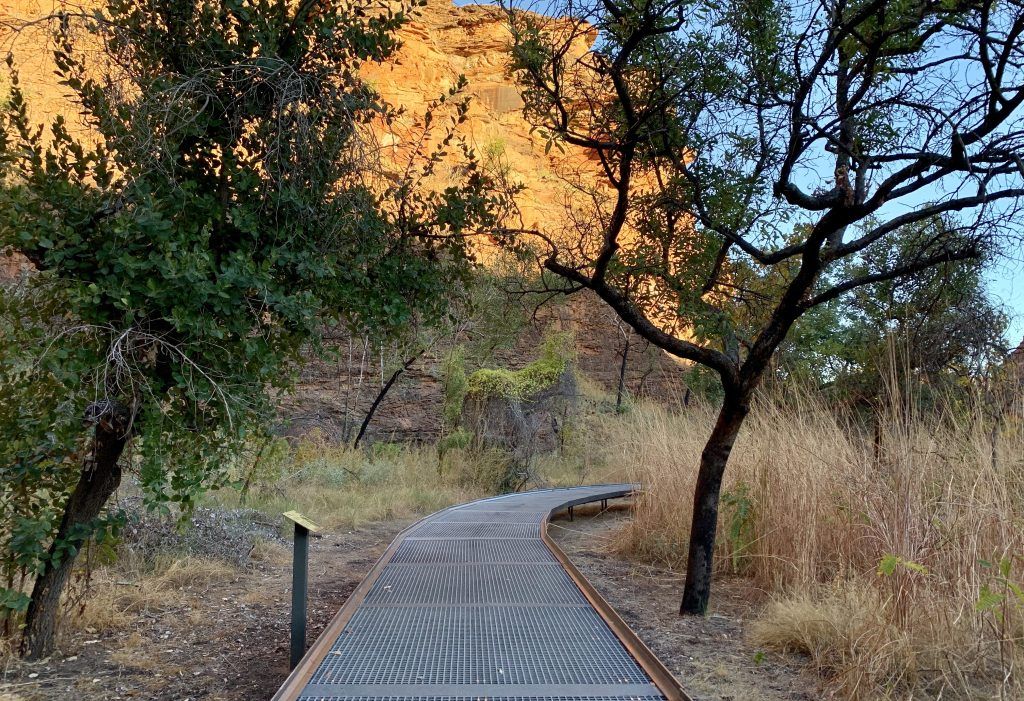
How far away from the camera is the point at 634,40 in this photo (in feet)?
15.6

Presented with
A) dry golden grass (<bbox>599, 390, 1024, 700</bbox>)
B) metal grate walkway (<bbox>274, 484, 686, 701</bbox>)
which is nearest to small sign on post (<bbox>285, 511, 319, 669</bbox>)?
metal grate walkway (<bbox>274, 484, 686, 701</bbox>)

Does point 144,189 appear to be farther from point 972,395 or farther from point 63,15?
point 972,395

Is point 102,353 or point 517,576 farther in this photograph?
point 517,576

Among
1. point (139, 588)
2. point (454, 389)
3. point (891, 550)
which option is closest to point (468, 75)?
point (454, 389)

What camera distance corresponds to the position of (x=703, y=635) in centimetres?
518

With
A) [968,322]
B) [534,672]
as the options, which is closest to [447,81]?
[968,322]

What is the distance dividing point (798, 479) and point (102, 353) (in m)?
5.33

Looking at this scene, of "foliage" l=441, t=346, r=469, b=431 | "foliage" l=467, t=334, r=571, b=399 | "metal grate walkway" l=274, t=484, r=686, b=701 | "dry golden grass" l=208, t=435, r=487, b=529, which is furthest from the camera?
"foliage" l=441, t=346, r=469, b=431

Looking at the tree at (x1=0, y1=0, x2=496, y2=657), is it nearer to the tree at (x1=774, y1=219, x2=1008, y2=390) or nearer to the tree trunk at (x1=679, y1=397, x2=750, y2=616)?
the tree trunk at (x1=679, y1=397, x2=750, y2=616)

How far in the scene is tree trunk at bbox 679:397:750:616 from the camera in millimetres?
5520

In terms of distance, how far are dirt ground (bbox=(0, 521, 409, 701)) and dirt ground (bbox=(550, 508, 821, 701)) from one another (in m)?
2.38

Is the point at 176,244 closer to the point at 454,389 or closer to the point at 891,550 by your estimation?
the point at 891,550

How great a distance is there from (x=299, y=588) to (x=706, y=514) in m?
3.00

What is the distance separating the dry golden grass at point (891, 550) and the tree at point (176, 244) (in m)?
3.29
